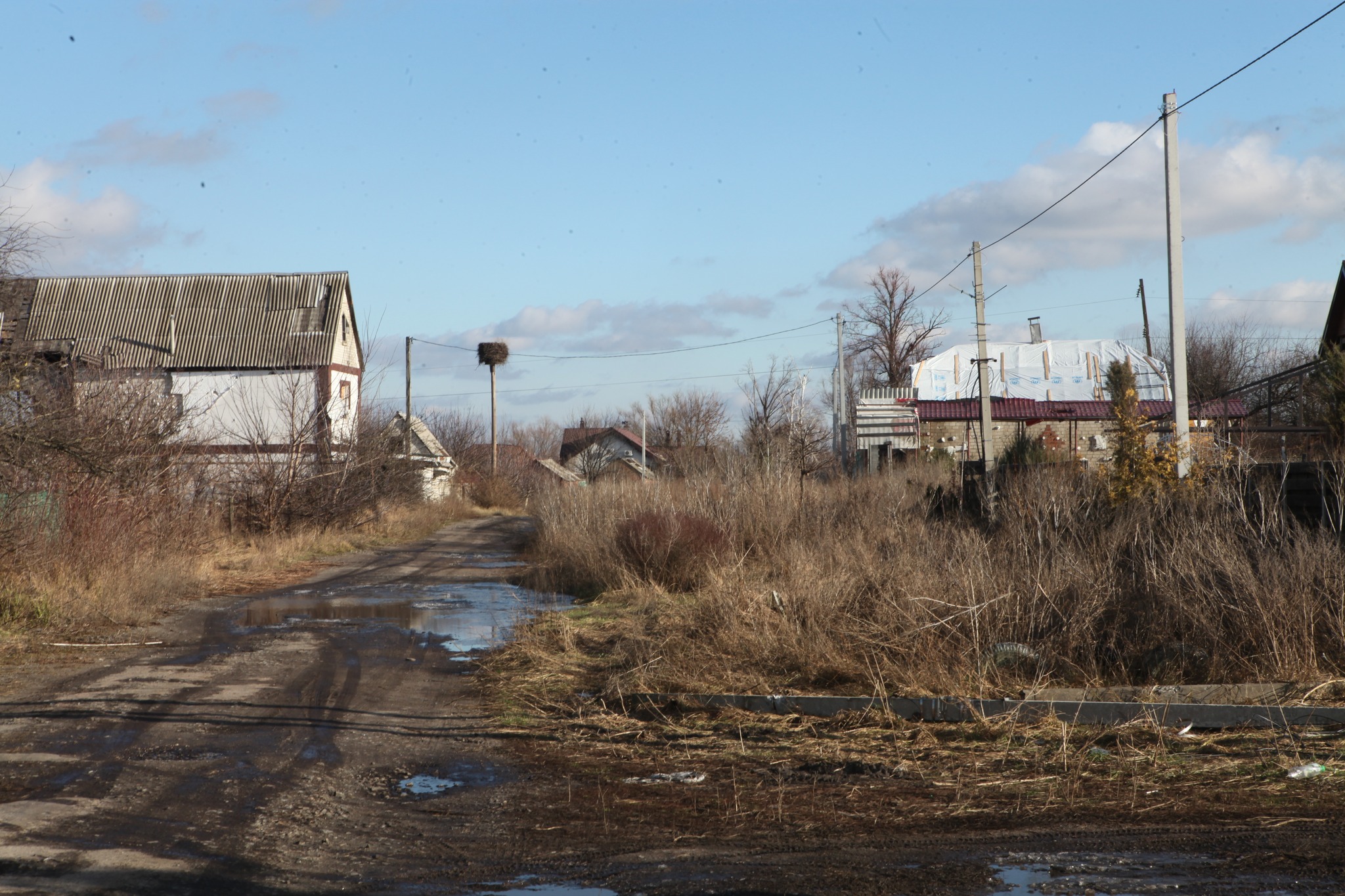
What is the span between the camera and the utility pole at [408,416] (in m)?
35.7

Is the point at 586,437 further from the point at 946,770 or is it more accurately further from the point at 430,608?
the point at 946,770

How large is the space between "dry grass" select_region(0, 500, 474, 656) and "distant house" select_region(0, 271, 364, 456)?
14.9 meters

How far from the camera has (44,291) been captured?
38500mm

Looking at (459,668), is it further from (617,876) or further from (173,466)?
(173,466)

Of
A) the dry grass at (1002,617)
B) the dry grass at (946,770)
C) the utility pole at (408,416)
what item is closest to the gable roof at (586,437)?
the utility pole at (408,416)

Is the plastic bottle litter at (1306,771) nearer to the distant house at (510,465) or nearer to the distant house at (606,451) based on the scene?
the distant house at (510,465)

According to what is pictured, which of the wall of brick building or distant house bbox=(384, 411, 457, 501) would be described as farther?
distant house bbox=(384, 411, 457, 501)

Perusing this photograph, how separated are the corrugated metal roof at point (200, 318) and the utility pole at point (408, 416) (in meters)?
3.86

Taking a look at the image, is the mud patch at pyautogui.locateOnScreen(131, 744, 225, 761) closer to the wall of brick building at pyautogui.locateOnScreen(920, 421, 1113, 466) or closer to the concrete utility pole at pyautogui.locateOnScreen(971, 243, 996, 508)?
the concrete utility pole at pyautogui.locateOnScreen(971, 243, 996, 508)

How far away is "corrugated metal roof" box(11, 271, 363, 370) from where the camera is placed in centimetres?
3738

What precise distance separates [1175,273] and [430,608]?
448 inches

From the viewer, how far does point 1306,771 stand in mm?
5934

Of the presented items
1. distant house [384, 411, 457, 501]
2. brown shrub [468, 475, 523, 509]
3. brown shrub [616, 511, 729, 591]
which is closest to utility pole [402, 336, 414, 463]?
distant house [384, 411, 457, 501]

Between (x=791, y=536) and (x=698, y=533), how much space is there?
1467 millimetres
